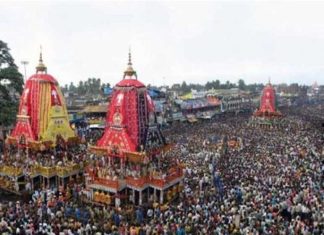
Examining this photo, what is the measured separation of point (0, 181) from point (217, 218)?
13.5 meters

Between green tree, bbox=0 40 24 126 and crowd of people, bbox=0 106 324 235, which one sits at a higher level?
green tree, bbox=0 40 24 126

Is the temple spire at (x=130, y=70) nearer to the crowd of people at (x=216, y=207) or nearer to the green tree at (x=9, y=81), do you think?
the crowd of people at (x=216, y=207)

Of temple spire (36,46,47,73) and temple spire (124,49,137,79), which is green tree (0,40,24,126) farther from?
temple spire (124,49,137,79)

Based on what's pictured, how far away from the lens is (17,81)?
32219 mm

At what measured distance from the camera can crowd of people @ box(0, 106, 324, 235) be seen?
16.6 metres

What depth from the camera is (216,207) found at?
1902 centimetres

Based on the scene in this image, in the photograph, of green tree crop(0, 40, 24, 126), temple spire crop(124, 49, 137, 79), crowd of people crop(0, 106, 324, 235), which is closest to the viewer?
crowd of people crop(0, 106, 324, 235)

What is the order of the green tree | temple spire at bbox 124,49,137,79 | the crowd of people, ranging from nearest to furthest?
the crowd of people < temple spire at bbox 124,49,137,79 < the green tree

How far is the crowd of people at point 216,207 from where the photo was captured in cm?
1658

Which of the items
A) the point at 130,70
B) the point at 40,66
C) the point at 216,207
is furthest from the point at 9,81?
the point at 216,207

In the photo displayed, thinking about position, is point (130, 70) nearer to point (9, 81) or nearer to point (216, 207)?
point (216, 207)

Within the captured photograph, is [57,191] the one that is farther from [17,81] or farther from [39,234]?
[17,81]

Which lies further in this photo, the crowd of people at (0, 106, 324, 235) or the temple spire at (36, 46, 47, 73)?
the temple spire at (36, 46, 47, 73)

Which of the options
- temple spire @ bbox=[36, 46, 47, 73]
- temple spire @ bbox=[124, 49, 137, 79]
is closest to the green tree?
temple spire @ bbox=[36, 46, 47, 73]
